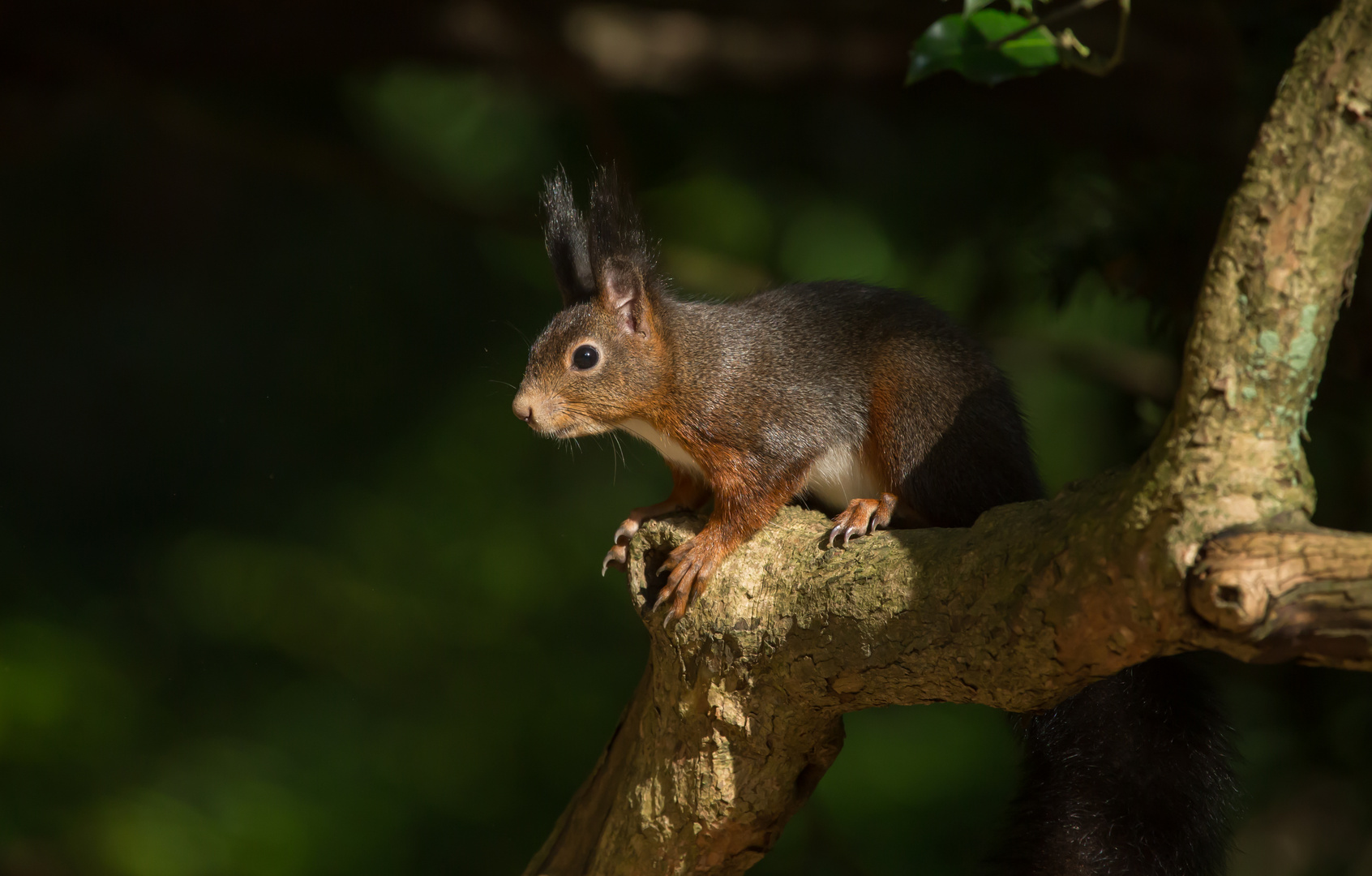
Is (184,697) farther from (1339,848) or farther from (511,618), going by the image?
(1339,848)

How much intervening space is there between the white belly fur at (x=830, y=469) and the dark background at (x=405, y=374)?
1.04 meters

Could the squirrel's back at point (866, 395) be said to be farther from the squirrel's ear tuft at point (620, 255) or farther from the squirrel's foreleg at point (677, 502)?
the squirrel's foreleg at point (677, 502)

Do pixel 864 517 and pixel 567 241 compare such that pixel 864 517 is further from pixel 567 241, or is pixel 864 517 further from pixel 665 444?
pixel 567 241

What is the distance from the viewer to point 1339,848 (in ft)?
8.72

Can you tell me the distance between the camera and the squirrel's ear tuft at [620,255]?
1604mm

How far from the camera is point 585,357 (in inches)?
65.3

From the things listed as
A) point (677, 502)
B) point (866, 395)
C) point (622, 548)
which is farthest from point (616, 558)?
point (866, 395)

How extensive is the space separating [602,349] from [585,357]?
0.03 m

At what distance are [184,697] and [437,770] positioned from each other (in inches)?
31.0

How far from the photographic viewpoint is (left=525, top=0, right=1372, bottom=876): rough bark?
86 centimetres

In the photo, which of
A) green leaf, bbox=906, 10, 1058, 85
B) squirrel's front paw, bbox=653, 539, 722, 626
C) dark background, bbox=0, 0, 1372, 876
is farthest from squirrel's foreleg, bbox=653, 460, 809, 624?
dark background, bbox=0, 0, 1372, 876

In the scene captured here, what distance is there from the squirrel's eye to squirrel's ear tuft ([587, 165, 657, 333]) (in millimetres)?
69

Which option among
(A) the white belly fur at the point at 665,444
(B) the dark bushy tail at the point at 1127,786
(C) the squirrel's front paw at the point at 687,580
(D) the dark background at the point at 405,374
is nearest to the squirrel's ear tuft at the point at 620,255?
(A) the white belly fur at the point at 665,444

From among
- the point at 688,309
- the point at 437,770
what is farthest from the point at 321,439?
the point at 688,309
